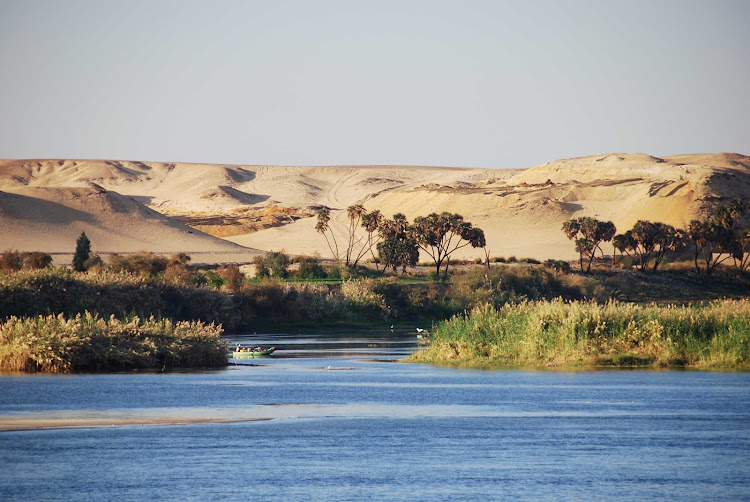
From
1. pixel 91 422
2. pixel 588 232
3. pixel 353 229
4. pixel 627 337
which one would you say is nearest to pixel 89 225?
pixel 353 229

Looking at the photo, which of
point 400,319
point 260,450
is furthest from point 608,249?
point 260,450

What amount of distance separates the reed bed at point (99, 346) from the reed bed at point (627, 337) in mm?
9496

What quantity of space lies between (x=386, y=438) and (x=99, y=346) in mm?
16649

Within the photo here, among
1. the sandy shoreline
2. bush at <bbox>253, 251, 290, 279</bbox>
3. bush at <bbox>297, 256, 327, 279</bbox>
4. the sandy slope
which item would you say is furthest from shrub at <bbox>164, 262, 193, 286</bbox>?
the sandy shoreline

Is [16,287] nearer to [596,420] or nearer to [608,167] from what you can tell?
[596,420]

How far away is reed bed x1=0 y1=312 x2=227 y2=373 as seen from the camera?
114 ft

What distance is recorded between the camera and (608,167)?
17150 cm

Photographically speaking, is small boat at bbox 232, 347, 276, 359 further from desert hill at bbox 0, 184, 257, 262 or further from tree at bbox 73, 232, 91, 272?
desert hill at bbox 0, 184, 257, 262

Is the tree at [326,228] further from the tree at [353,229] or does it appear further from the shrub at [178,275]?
the shrub at [178,275]

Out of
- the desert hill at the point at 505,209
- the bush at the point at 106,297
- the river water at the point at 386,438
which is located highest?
the desert hill at the point at 505,209

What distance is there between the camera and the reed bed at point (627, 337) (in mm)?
34844

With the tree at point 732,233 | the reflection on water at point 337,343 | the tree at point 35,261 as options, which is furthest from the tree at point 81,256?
the tree at point 732,233

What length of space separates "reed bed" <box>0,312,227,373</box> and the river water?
170cm

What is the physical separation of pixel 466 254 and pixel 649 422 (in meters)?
98.8
